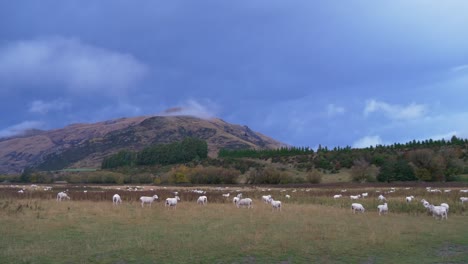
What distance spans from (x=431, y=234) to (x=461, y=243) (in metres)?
1.98

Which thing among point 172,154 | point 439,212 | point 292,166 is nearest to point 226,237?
point 439,212

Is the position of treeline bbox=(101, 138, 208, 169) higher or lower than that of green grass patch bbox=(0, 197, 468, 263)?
higher

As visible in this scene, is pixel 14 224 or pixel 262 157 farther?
pixel 262 157

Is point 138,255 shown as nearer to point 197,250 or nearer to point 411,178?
point 197,250

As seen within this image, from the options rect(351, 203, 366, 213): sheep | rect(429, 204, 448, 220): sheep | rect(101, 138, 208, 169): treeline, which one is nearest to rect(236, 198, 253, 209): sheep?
rect(351, 203, 366, 213): sheep

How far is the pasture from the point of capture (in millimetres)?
14227

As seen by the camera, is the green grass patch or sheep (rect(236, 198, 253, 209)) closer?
the green grass patch

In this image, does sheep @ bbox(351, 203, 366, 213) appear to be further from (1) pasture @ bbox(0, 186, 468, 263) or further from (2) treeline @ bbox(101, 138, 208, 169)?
(2) treeline @ bbox(101, 138, 208, 169)

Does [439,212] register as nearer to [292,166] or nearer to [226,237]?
[226,237]

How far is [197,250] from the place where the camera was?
49.5ft

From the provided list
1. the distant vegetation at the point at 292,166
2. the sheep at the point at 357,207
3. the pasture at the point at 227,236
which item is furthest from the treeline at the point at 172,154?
the pasture at the point at 227,236

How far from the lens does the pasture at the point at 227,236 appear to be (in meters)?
14.2

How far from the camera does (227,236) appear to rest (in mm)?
17719

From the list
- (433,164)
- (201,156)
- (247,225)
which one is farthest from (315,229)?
(201,156)
